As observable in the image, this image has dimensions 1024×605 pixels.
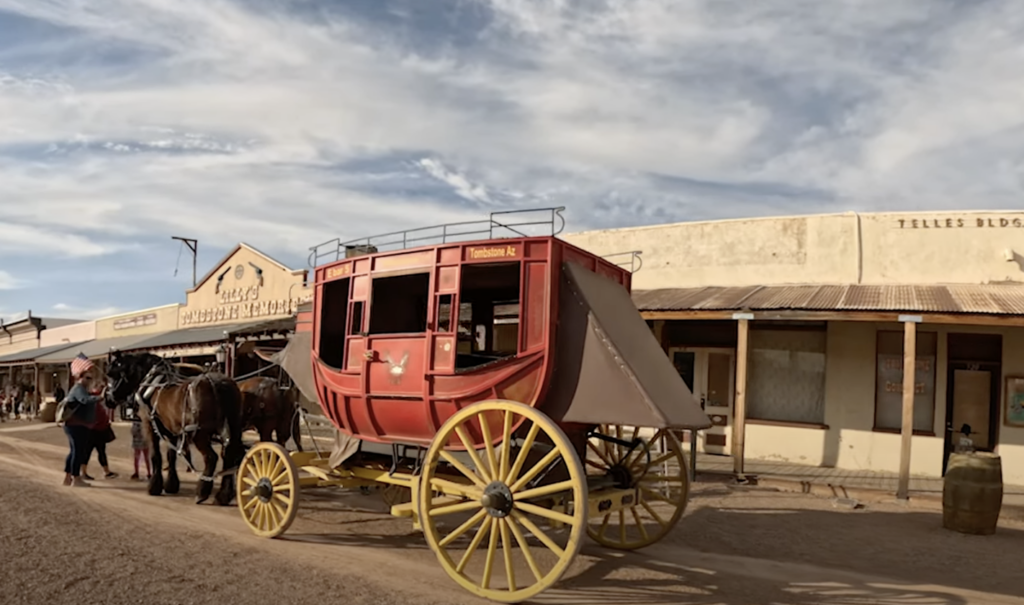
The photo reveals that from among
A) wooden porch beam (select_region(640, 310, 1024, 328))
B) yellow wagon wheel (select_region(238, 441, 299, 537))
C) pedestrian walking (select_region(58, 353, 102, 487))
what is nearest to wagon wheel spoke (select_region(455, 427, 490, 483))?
yellow wagon wheel (select_region(238, 441, 299, 537))

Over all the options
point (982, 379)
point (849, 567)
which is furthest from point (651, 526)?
point (982, 379)

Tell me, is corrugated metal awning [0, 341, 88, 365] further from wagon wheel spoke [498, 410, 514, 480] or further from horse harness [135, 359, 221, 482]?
wagon wheel spoke [498, 410, 514, 480]

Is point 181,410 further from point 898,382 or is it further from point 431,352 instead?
point 898,382

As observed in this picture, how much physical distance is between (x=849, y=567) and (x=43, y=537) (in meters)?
7.59

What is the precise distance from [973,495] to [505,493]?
6.59 meters

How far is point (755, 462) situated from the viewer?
48.9 ft

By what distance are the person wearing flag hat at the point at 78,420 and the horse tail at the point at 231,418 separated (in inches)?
91.4

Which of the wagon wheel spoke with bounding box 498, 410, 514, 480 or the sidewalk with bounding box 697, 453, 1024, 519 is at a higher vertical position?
the wagon wheel spoke with bounding box 498, 410, 514, 480

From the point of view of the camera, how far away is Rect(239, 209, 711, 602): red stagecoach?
224 inches

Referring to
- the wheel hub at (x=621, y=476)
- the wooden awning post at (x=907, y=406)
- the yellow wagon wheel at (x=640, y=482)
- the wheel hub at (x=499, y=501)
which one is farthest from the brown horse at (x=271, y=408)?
the wooden awning post at (x=907, y=406)

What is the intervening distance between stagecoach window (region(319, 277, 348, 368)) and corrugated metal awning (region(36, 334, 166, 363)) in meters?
25.4

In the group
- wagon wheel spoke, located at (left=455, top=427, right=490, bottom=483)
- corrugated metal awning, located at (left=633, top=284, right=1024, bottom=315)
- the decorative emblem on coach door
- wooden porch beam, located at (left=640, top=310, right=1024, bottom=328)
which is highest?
corrugated metal awning, located at (left=633, top=284, right=1024, bottom=315)

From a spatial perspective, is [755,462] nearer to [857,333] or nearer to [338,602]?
[857,333]

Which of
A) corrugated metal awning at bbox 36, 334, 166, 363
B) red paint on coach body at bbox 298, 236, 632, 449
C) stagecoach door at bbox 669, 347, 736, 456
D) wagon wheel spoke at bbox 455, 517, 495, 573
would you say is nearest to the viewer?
wagon wheel spoke at bbox 455, 517, 495, 573
